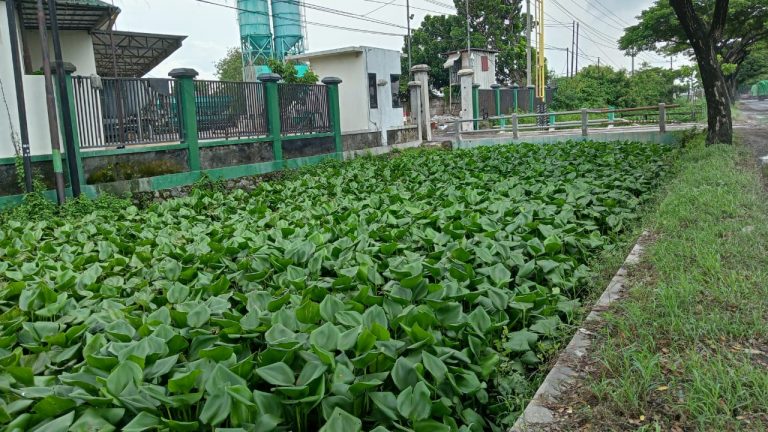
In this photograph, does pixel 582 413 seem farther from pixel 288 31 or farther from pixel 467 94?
pixel 288 31

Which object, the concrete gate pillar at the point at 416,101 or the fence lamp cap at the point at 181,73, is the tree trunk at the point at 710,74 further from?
the fence lamp cap at the point at 181,73

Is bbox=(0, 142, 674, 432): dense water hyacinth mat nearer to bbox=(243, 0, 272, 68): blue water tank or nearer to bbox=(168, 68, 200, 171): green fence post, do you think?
bbox=(168, 68, 200, 171): green fence post

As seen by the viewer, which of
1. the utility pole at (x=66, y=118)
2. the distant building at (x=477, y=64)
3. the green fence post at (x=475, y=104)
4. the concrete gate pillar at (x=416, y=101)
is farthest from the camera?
the distant building at (x=477, y=64)

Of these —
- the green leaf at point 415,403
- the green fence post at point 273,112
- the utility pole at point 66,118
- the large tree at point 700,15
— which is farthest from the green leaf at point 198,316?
the large tree at point 700,15

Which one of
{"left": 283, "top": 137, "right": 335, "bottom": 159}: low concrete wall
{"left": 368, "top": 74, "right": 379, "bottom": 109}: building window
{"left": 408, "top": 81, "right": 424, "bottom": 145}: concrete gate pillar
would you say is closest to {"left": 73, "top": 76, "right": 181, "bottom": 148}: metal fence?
{"left": 283, "top": 137, "right": 335, "bottom": 159}: low concrete wall

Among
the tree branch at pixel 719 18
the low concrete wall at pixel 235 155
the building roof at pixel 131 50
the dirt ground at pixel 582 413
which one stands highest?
the building roof at pixel 131 50

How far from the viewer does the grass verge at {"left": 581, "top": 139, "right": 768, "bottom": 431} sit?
240cm

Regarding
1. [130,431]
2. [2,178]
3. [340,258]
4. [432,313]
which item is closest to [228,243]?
[340,258]

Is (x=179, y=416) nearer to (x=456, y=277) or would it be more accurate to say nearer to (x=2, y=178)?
(x=456, y=277)

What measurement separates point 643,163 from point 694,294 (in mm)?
6820

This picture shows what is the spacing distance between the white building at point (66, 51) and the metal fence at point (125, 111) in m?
0.54

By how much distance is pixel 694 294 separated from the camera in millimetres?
3471

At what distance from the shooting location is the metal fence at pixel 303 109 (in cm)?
1252

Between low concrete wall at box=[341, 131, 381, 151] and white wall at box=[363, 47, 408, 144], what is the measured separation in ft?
5.62
